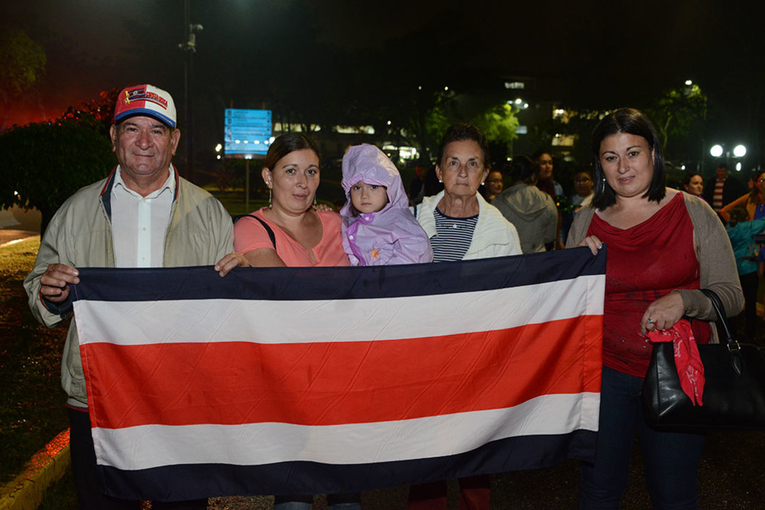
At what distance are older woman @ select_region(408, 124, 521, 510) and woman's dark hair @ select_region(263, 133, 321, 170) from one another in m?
0.80

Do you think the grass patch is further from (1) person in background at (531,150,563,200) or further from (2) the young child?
(1) person in background at (531,150,563,200)

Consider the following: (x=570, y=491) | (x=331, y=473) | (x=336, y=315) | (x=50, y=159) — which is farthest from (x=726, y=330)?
(x=50, y=159)

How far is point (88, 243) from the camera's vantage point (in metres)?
2.90

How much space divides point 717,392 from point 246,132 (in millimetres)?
21535

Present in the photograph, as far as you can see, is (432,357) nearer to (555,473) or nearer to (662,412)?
(662,412)

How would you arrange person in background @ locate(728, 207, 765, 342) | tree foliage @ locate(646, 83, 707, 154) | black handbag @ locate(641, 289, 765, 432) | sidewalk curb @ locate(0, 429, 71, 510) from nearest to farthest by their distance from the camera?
black handbag @ locate(641, 289, 765, 432) < sidewalk curb @ locate(0, 429, 71, 510) < person in background @ locate(728, 207, 765, 342) < tree foliage @ locate(646, 83, 707, 154)

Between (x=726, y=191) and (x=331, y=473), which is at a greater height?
(x=726, y=191)

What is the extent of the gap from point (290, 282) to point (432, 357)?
74 centimetres

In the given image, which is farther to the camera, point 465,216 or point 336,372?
point 465,216

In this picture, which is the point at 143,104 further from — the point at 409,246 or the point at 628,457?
the point at 628,457

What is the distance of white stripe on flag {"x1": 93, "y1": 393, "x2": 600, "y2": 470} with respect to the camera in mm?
2787

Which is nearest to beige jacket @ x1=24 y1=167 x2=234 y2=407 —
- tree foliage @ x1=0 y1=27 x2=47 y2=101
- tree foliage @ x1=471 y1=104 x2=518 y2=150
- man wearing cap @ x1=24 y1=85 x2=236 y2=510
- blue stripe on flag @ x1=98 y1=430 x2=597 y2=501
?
man wearing cap @ x1=24 y1=85 x2=236 y2=510

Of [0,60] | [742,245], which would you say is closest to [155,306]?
[742,245]

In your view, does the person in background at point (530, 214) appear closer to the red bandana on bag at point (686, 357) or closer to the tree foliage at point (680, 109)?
the red bandana on bag at point (686, 357)
